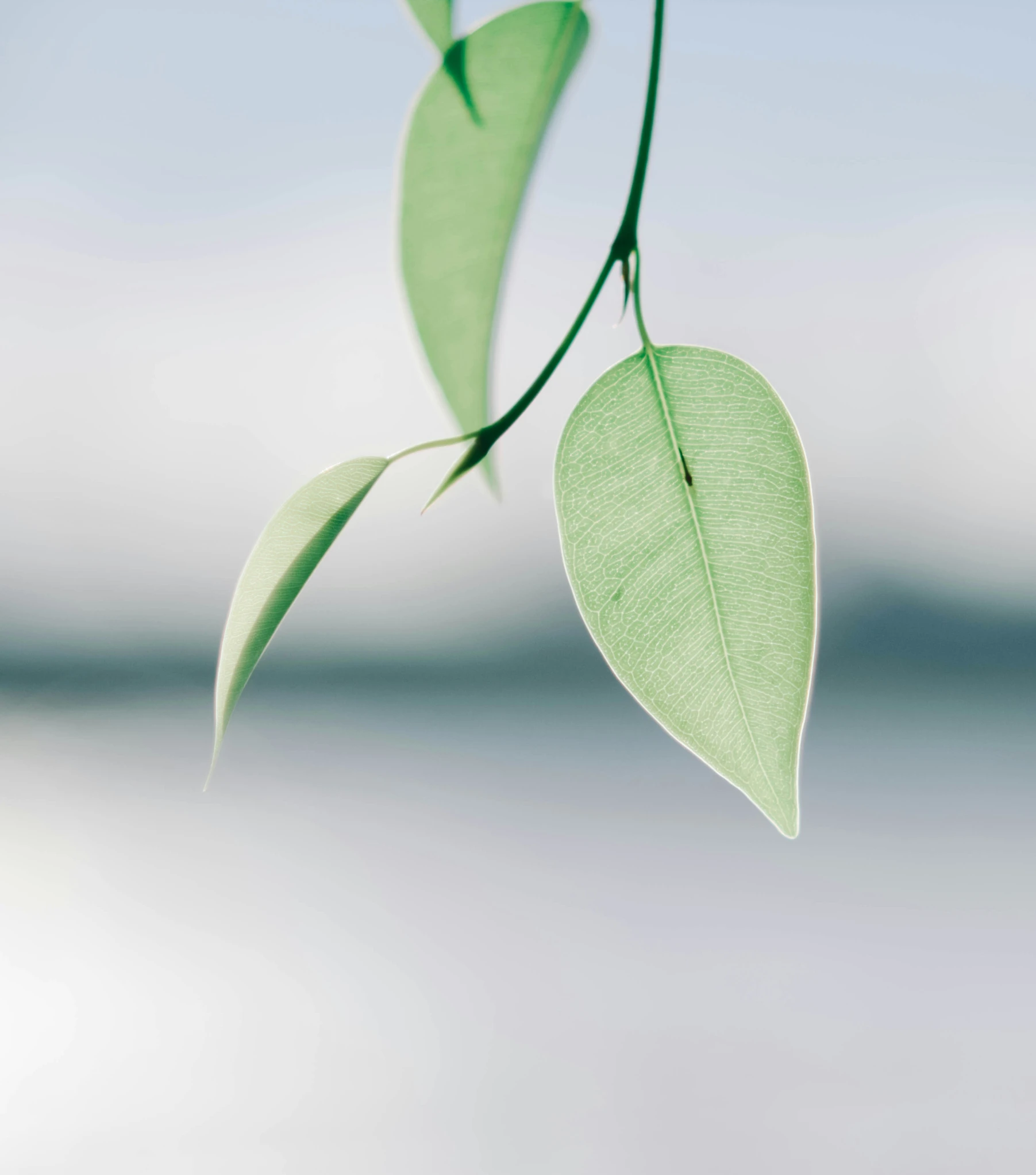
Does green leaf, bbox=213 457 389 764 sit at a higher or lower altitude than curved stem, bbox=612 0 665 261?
lower
